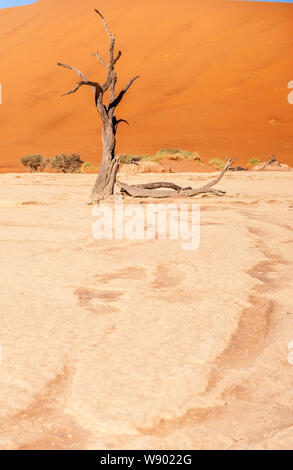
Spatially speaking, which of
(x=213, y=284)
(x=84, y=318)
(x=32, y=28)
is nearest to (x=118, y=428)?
(x=84, y=318)

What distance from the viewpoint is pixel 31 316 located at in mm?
3223

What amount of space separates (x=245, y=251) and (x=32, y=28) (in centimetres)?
6865

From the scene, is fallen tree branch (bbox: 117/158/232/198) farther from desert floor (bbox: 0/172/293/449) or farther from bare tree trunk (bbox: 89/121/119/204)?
desert floor (bbox: 0/172/293/449)

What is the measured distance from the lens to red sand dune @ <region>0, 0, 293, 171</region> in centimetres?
Answer: 3098

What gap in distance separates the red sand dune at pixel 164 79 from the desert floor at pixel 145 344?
19.7 metres

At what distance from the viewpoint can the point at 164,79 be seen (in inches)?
1711

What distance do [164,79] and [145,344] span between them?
42566mm

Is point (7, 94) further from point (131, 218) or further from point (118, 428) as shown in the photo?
point (118, 428)

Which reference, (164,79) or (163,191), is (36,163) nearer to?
(163,191)

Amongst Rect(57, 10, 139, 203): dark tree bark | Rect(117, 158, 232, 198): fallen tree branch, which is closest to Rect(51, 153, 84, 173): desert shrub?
Rect(117, 158, 232, 198): fallen tree branch

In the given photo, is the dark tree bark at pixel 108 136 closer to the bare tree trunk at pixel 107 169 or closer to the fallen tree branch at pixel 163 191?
the bare tree trunk at pixel 107 169

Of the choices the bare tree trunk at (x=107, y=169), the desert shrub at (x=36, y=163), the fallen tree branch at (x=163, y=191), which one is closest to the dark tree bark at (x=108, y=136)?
the bare tree trunk at (x=107, y=169)

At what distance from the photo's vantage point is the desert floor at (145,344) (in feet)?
6.47

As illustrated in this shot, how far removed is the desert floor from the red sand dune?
19.7 metres
